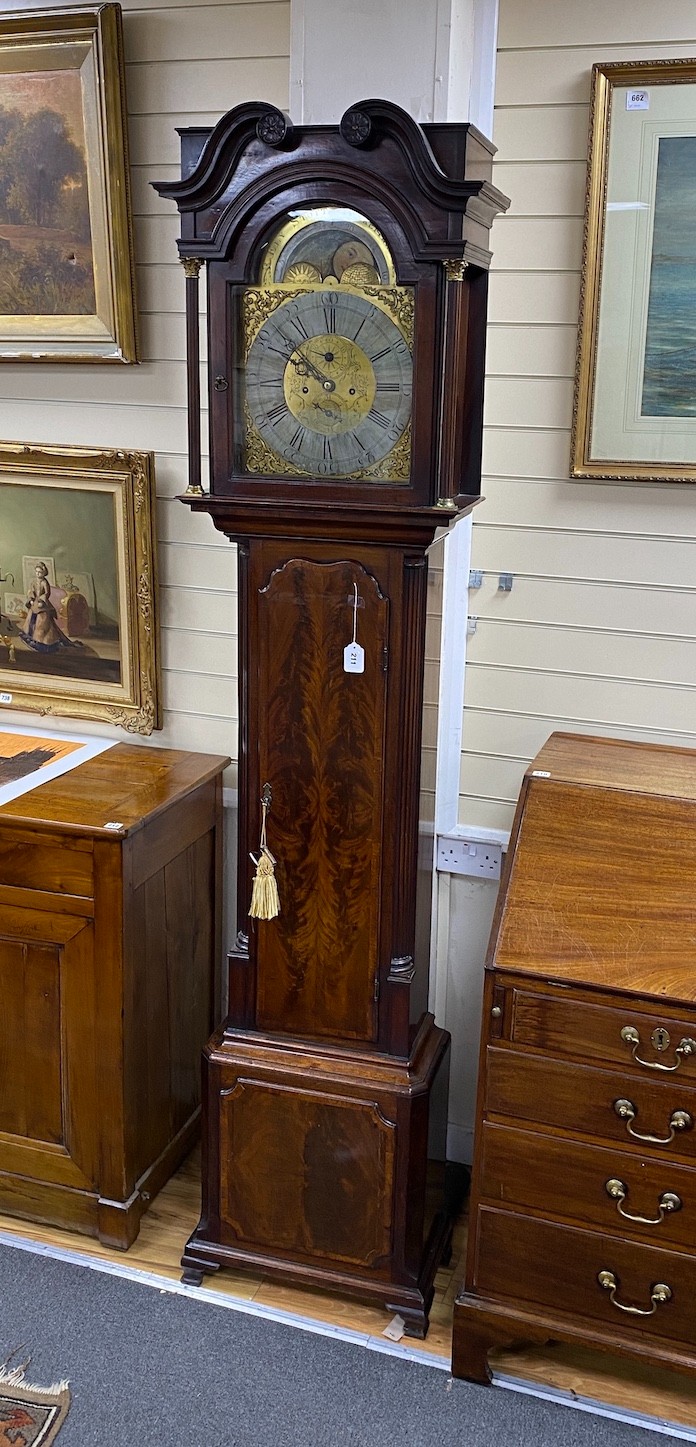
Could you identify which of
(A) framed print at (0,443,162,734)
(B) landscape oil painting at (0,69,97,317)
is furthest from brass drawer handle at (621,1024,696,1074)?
(B) landscape oil painting at (0,69,97,317)

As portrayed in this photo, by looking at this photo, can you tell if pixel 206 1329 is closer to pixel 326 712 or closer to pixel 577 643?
pixel 326 712

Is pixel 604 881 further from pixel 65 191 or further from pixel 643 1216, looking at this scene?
pixel 65 191

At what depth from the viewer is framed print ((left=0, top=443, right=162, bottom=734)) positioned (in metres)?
2.93

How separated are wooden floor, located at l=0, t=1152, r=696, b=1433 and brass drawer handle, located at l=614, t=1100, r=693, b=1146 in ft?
1.98

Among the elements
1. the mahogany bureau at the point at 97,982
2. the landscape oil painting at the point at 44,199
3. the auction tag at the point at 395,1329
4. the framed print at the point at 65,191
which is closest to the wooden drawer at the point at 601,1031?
the auction tag at the point at 395,1329

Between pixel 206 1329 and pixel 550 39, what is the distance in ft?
8.79

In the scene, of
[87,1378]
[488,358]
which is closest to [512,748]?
[488,358]

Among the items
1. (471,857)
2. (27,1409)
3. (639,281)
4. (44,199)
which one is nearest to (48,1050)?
(27,1409)

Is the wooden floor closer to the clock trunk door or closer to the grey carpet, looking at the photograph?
the grey carpet

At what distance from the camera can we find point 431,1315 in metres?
2.57

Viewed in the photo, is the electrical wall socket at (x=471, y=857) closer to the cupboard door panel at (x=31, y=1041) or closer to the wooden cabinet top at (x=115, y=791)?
the wooden cabinet top at (x=115, y=791)

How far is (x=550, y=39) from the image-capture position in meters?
2.42

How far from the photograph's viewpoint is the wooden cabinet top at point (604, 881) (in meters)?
2.15

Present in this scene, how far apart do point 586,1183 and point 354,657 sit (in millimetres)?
1046
